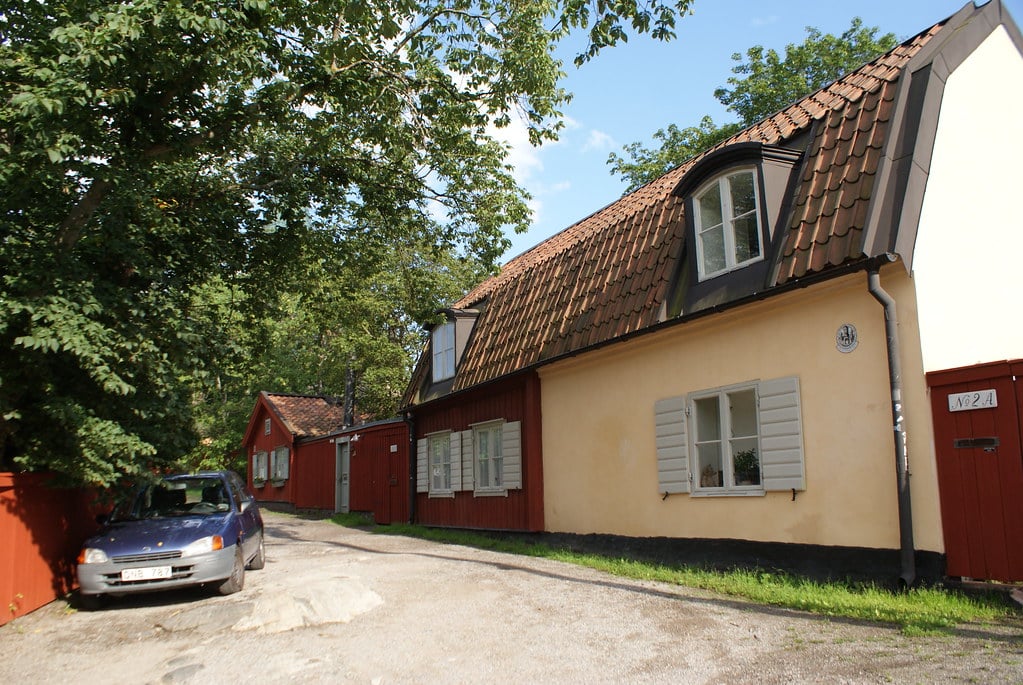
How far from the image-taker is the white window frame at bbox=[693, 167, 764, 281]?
30.2ft

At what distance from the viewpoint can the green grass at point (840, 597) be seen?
6.38m

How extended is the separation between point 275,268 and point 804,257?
8.89 metres

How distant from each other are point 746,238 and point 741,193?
625mm

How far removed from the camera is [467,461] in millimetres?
16328

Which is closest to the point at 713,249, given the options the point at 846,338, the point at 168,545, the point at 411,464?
the point at 846,338

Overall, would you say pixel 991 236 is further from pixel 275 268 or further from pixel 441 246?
pixel 275 268

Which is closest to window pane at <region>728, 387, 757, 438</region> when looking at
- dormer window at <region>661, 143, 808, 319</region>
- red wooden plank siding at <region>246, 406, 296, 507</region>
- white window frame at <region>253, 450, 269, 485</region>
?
dormer window at <region>661, 143, 808, 319</region>

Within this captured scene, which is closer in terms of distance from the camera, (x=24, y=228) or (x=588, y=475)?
(x=24, y=228)

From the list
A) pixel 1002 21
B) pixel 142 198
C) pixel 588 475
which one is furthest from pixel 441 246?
pixel 1002 21

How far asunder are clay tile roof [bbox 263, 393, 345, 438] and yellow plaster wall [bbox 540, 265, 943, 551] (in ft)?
62.8

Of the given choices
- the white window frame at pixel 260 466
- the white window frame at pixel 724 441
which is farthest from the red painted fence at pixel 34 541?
the white window frame at pixel 260 466

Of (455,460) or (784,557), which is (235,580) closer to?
(784,557)

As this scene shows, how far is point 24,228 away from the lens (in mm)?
8906

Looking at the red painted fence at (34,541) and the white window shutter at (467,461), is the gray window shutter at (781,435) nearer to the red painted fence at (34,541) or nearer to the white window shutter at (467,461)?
the white window shutter at (467,461)
